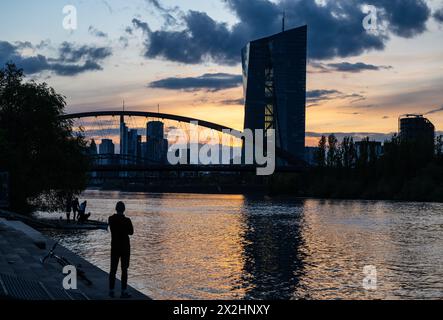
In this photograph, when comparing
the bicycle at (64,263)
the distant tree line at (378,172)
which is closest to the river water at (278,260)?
the bicycle at (64,263)

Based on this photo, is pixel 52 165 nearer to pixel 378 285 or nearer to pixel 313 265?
pixel 313 265

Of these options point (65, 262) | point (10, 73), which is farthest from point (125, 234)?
point (10, 73)

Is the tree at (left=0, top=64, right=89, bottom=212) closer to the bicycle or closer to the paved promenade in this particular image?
the paved promenade

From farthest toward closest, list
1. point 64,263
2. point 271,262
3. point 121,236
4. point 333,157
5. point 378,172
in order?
point 333,157 < point 378,172 < point 271,262 < point 64,263 < point 121,236

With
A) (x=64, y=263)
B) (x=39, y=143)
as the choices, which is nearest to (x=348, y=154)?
(x=39, y=143)

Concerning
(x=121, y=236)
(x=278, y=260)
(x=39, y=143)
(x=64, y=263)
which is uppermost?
(x=39, y=143)

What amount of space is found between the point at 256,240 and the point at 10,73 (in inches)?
1186

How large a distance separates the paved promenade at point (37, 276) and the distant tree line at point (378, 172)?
106911mm

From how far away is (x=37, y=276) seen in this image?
2038 centimetres

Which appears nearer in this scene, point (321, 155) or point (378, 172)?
point (378, 172)

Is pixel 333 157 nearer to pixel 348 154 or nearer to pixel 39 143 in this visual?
pixel 348 154

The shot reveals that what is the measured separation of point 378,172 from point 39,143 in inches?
3814
